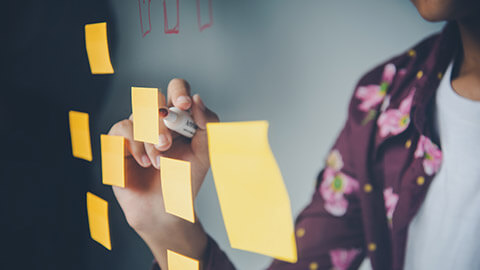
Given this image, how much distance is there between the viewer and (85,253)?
1.09 m

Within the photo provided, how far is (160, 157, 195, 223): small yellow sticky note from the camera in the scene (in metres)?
Answer: 0.68

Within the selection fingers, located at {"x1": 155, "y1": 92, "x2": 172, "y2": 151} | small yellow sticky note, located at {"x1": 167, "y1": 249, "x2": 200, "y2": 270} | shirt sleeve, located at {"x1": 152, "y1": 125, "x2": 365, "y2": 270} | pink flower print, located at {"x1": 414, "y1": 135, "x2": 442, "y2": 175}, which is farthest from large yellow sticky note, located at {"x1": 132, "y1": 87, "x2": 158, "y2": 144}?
pink flower print, located at {"x1": 414, "y1": 135, "x2": 442, "y2": 175}

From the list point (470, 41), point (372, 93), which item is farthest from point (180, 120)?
point (470, 41)

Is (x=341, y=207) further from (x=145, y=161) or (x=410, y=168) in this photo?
(x=145, y=161)

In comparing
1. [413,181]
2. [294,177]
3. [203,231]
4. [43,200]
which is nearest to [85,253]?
[43,200]

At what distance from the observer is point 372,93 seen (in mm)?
423

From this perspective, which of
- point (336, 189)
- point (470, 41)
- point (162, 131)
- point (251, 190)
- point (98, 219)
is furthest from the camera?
point (98, 219)

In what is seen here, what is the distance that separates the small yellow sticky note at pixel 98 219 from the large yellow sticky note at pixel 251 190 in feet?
1.48

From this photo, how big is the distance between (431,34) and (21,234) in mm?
1304

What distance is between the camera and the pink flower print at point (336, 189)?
1.51ft

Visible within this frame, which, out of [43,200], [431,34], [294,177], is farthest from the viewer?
[43,200]

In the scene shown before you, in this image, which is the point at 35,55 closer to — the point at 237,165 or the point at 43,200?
the point at 43,200

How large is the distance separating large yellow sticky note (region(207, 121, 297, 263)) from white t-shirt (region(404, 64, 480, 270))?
0.19 metres

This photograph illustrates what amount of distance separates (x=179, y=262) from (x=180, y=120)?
303 mm
